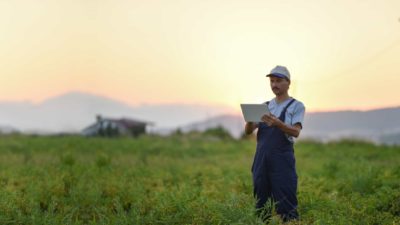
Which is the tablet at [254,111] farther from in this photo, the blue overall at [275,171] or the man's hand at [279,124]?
the blue overall at [275,171]

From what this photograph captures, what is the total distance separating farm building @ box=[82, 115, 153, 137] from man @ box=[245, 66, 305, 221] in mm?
33904

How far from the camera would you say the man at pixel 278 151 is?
582 cm

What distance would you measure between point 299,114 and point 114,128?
35.6 metres

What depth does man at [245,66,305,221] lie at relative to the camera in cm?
582

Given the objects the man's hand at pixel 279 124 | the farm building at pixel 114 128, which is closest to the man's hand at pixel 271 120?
the man's hand at pixel 279 124

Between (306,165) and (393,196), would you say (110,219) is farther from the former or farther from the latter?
(306,165)

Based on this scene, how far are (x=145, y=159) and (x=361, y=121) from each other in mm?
16597

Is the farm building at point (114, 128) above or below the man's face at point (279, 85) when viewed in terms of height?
below

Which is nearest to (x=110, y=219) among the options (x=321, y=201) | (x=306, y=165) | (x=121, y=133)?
(x=321, y=201)

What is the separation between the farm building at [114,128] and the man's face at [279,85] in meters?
34.1

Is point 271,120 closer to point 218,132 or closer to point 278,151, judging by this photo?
point 278,151

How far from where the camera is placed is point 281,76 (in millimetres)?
5832

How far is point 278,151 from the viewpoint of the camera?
5836mm

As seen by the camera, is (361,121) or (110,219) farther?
(361,121)
